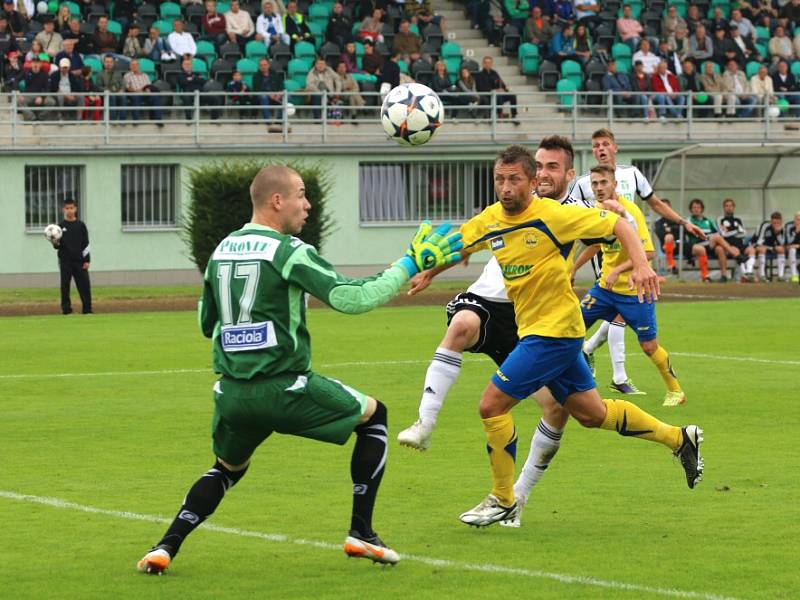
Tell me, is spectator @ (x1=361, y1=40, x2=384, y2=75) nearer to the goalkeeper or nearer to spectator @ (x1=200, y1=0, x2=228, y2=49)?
spectator @ (x1=200, y1=0, x2=228, y2=49)

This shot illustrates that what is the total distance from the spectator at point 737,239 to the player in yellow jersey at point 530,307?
24525 mm

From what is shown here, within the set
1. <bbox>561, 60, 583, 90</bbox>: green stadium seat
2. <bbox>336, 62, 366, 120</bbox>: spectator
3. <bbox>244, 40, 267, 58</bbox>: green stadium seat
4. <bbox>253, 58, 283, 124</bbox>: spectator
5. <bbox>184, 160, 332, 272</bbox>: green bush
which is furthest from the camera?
<bbox>561, 60, 583, 90</bbox>: green stadium seat

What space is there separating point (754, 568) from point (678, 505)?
173 centimetres

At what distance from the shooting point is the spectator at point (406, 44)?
38219 mm

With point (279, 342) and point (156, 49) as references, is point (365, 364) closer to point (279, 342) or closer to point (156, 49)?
point (279, 342)

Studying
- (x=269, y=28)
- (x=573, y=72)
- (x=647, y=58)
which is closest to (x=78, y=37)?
(x=269, y=28)

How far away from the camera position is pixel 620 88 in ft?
128

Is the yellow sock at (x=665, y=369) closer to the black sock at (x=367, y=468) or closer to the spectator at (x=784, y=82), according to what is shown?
the black sock at (x=367, y=468)

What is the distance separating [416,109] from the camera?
1596cm

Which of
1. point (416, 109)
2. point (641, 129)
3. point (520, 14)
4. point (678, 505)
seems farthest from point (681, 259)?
point (678, 505)

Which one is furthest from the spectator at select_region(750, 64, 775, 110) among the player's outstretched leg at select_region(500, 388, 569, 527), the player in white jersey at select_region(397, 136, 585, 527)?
the player's outstretched leg at select_region(500, 388, 569, 527)

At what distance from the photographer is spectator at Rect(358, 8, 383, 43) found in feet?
126

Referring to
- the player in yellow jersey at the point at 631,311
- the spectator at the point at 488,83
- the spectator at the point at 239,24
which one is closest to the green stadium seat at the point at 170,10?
the spectator at the point at 239,24

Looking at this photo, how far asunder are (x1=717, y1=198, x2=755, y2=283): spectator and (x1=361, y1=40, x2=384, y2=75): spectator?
9171mm
